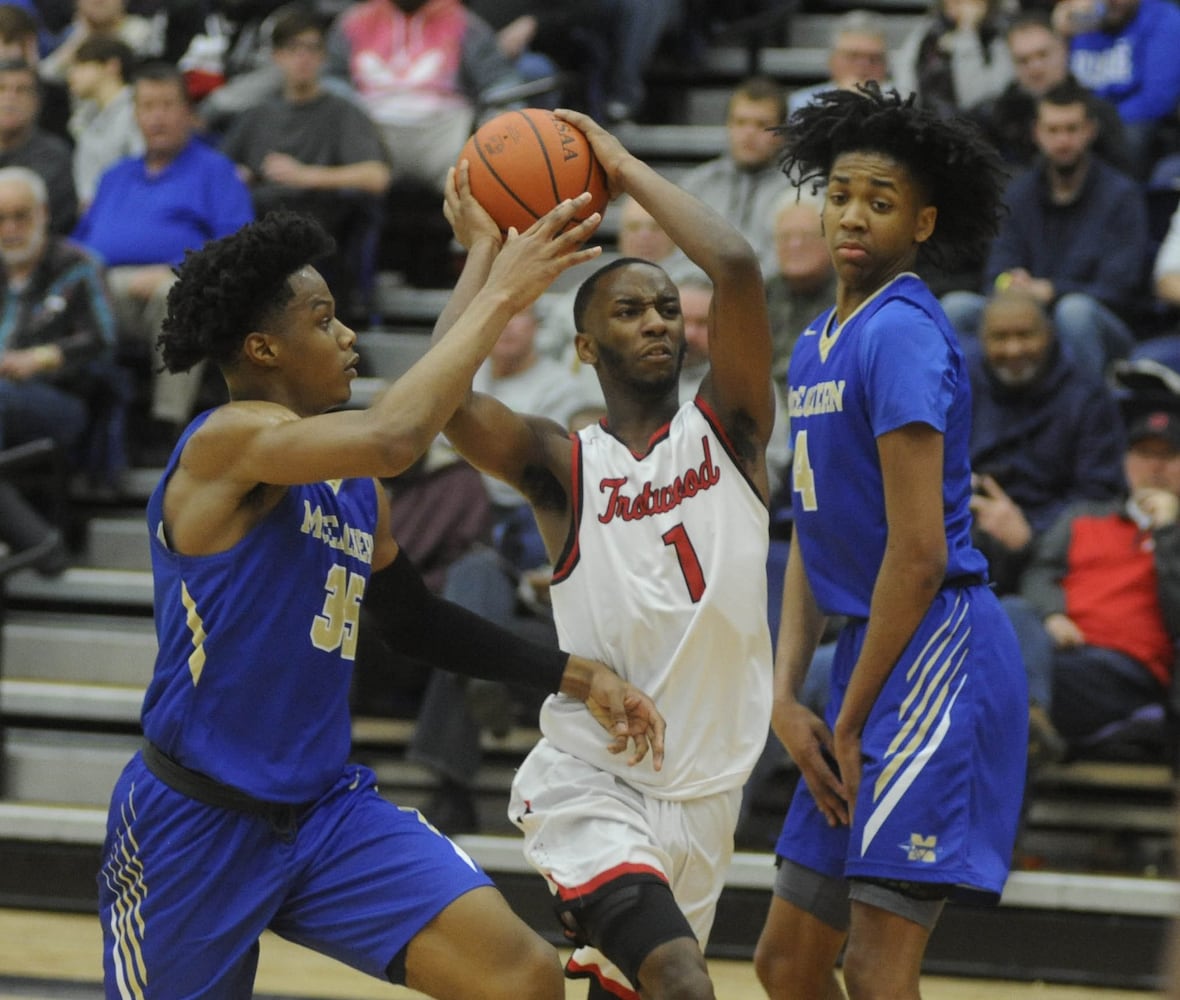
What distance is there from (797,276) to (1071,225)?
3.70 ft

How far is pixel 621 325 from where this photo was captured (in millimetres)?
3869

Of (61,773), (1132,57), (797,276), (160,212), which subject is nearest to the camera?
(797,276)


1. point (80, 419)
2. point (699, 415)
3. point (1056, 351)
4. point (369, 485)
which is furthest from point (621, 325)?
point (80, 419)

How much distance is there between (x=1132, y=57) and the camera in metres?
7.71

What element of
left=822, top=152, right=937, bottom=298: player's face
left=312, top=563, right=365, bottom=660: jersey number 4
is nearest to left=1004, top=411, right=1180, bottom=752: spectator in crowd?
left=822, top=152, right=937, bottom=298: player's face

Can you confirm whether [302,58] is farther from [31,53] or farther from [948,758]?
[948,758]

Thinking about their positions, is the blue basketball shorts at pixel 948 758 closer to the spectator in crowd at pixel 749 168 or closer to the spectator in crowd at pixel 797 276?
the spectator in crowd at pixel 797 276

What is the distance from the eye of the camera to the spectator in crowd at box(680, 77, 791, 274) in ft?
24.1

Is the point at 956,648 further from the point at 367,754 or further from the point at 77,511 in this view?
the point at 77,511

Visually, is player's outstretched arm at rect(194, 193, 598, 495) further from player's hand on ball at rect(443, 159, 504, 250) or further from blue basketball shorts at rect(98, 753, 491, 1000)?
blue basketball shorts at rect(98, 753, 491, 1000)

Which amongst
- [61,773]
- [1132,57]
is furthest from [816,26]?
[61,773]

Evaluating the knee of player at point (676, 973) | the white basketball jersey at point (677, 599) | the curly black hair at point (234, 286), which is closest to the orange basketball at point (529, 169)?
the curly black hair at point (234, 286)

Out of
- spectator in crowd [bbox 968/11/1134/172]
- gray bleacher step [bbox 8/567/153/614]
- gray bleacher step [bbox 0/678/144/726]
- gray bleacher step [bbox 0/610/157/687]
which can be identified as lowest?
gray bleacher step [bbox 0/678/144/726]

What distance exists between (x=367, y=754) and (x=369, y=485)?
10.3 ft
